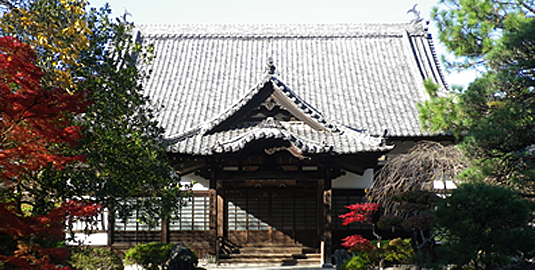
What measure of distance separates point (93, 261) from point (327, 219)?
18.7 feet

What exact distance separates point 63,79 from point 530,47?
750 centimetres

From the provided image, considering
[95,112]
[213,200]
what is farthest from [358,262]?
[95,112]

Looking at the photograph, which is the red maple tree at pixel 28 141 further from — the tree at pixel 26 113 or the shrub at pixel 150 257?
the shrub at pixel 150 257

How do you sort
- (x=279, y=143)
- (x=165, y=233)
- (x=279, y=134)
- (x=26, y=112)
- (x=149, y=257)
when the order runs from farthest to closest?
1. (x=165, y=233)
2. (x=279, y=143)
3. (x=279, y=134)
4. (x=149, y=257)
5. (x=26, y=112)

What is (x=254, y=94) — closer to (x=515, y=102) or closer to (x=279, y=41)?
(x=515, y=102)

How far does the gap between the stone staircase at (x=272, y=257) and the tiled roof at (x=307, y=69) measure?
137 inches

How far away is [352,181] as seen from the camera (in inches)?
564

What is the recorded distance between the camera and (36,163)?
7031mm

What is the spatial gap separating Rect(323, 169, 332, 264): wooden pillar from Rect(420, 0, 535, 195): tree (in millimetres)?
4014

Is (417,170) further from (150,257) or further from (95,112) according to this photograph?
(95,112)

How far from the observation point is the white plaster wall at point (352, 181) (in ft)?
46.8

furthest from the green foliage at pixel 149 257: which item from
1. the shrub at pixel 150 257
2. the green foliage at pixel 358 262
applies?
the green foliage at pixel 358 262

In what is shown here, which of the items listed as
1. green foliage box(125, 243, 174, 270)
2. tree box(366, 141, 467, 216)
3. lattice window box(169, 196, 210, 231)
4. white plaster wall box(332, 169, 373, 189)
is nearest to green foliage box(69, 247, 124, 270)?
green foliage box(125, 243, 174, 270)

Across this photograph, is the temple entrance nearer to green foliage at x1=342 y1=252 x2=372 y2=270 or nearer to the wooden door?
the wooden door
